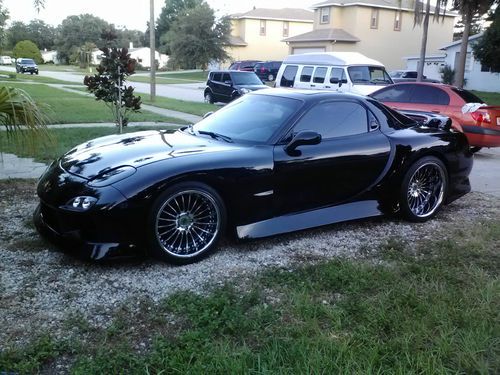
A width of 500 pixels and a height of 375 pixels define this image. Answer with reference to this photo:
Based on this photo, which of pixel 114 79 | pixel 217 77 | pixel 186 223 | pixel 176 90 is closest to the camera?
pixel 186 223

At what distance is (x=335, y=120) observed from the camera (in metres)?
5.06

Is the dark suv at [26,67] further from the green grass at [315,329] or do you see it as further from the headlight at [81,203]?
the green grass at [315,329]

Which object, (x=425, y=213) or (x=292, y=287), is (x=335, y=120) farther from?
(x=292, y=287)

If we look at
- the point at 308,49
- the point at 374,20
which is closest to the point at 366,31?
the point at 374,20

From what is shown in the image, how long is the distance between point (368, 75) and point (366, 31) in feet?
87.0

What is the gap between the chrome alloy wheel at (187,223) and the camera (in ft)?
13.1

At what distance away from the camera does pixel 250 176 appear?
4359 millimetres

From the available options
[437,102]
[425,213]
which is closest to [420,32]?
[437,102]

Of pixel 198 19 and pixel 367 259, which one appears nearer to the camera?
pixel 367 259

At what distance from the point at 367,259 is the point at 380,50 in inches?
1560

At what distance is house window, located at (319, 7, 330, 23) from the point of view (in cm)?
4119

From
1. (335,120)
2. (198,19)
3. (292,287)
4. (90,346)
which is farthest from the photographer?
(198,19)

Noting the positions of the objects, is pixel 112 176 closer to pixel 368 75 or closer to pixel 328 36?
pixel 368 75

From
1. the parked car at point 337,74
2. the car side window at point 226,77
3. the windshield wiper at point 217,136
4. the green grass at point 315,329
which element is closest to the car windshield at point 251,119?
the windshield wiper at point 217,136
